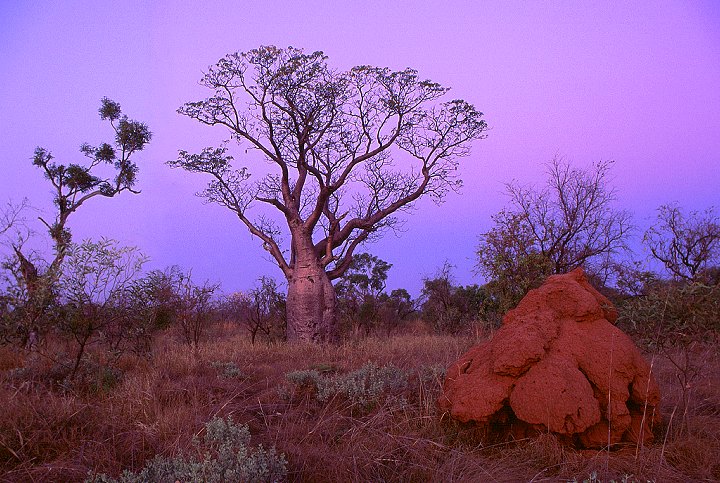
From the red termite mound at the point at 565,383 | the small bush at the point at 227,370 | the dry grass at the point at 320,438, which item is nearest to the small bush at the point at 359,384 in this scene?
the dry grass at the point at 320,438

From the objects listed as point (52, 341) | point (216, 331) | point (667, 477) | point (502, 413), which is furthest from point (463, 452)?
point (216, 331)

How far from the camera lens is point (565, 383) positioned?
169 inches

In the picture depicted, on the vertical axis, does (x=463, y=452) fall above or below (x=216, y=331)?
below

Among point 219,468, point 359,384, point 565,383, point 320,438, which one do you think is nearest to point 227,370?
point 359,384

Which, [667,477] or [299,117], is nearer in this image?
[667,477]

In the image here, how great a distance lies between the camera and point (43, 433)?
4.33 meters

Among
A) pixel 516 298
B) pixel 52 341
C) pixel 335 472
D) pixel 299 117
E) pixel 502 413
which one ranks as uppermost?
pixel 299 117

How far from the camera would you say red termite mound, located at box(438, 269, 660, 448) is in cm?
425

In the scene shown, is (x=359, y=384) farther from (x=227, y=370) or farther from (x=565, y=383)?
(x=565, y=383)

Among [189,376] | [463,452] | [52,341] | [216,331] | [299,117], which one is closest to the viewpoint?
[463,452]

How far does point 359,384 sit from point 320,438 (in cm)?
119

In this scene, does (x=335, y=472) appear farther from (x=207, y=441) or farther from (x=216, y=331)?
(x=216, y=331)

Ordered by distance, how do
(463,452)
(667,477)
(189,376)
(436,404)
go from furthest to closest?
(189,376) < (436,404) < (463,452) < (667,477)

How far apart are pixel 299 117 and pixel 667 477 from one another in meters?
11.0
